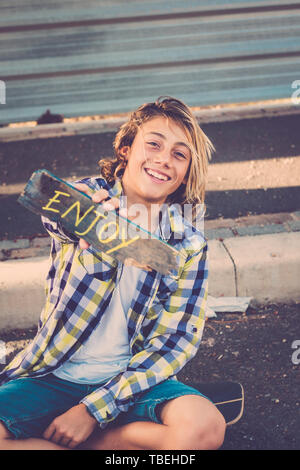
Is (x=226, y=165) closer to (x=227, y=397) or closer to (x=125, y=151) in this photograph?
(x=125, y=151)

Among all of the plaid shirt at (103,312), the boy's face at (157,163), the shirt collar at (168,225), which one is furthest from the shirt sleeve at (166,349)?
the boy's face at (157,163)

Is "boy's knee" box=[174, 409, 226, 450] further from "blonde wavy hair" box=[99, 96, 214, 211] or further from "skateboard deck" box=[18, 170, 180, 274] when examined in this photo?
"blonde wavy hair" box=[99, 96, 214, 211]

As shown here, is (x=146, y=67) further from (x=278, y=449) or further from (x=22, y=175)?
(x=278, y=449)

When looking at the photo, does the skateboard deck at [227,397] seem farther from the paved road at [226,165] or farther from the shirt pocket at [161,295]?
the paved road at [226,165]

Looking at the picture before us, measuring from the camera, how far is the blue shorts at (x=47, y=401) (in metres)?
2.16

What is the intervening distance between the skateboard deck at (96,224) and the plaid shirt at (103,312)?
0.25m

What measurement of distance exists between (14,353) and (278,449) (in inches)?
64.9

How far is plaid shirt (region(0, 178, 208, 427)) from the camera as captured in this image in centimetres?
222

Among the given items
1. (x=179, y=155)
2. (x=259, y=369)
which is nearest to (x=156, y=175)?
(x=179, y=155)

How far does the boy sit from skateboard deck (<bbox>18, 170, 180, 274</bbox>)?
0.14 metres

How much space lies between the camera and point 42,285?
345 cm

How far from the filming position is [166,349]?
2.27 metres

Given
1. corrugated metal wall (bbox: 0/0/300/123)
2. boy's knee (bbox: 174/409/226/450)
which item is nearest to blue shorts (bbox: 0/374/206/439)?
boy's knee (bbox: 174/409/226/450)

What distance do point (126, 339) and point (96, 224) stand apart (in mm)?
620
